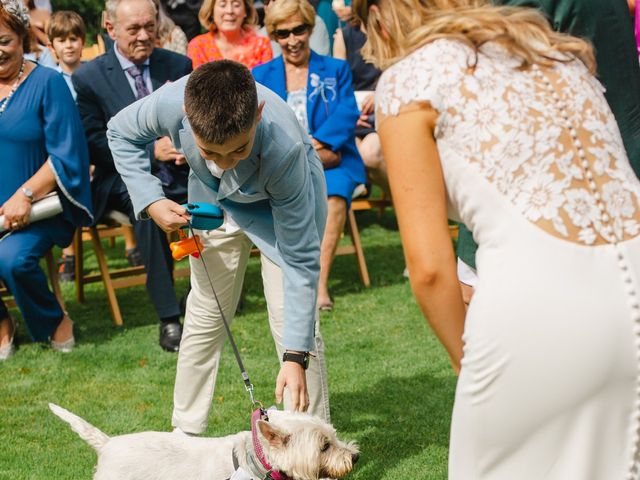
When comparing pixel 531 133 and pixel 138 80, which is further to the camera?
pixel 138 80

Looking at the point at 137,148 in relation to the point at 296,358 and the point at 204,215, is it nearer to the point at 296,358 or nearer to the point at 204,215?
the point at 204,215

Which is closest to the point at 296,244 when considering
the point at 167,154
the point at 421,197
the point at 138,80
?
the point at 421,197

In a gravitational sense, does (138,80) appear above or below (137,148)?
below

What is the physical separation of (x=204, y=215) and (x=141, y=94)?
3.47 meters

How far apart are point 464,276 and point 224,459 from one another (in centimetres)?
117

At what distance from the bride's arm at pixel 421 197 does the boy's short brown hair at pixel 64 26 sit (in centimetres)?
682

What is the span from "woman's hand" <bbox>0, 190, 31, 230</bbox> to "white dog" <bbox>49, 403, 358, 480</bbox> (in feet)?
10.0

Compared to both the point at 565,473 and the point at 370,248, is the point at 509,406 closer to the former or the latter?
the point at 565,473

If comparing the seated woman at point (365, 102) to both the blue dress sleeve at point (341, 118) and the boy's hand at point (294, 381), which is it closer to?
the blue dress sleeve at point (341, 118)

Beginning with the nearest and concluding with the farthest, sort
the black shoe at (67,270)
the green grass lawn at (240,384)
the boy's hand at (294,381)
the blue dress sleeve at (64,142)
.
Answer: the boy's hand at (294,381) < the green grass lawn at (240,384) < the blue dress sleeve at (64,142) < the black shoe at (67,270)

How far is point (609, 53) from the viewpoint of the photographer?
361cm

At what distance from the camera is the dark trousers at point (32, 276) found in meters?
6.55

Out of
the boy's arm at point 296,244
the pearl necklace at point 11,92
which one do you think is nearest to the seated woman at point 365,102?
the pearl necklace at point 11,92

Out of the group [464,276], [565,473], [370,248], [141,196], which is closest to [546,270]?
[565,473]
